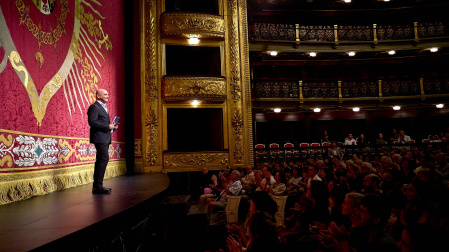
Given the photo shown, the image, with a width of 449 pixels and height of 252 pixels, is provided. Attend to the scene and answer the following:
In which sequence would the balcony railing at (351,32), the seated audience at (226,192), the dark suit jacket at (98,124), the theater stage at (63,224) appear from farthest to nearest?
the balcony railing at (351,32), the seated audience at (226,192), the dark suit jacket at (98,124), the theater stage at (63,224)

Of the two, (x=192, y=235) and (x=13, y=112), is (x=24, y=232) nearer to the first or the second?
(x=13, y=112)

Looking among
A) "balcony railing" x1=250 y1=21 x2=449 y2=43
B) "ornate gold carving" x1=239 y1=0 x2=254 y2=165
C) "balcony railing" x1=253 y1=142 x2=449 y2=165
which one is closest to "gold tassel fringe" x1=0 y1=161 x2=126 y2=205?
"ornate gold carving" x1=239 y1=0 x2=254 y2=165

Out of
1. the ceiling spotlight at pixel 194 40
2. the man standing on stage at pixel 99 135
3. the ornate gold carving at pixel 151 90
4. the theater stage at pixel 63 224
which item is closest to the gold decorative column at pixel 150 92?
the ornate gold carving at pixel 151 90

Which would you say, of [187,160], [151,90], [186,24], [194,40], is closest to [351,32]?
[194,40]

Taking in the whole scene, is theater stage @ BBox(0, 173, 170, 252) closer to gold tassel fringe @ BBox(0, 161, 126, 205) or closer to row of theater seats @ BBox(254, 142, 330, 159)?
gold tassel fringe @ BBox(0, 161, 126, 205)

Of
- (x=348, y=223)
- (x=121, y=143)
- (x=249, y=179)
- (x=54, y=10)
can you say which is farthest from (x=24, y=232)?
(x=121, y=143)

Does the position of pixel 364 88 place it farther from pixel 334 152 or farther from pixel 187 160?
pixel 187 160

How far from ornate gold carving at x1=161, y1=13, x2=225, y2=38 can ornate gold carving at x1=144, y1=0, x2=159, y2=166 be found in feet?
1.21

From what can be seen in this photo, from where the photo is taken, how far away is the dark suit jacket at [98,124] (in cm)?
303

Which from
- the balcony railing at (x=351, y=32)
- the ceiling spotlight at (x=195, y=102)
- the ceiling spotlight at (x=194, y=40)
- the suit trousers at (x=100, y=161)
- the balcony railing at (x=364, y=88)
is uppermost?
the balcony railing at (x=351, y=32)

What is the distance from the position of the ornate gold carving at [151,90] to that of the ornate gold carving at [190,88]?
35cm

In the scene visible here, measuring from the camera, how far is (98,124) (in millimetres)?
3057

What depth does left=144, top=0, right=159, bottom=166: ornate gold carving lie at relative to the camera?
7539 mm

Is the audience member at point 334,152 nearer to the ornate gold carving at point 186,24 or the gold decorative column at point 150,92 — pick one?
the ornate gold carving at point 186,24
